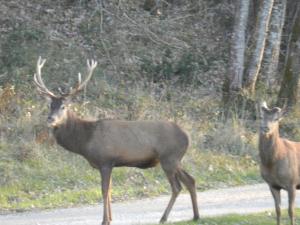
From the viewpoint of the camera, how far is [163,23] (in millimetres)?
29312

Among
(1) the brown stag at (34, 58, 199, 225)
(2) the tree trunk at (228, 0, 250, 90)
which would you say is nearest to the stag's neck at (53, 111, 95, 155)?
(1) the brown stag at (34, 58, 199, 225)

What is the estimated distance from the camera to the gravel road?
14.2 m

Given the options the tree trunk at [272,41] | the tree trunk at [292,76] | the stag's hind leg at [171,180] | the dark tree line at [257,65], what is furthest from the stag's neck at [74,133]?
the tree trunk at [272,41]

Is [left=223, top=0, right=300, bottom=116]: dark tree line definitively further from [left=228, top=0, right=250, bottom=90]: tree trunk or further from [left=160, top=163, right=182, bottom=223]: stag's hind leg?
[left=160, top=163, right=182, bottom=223]: stag's hind leg

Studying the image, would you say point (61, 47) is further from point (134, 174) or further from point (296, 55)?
point (134, 174)

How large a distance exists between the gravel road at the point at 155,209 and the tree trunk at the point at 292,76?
5.94 metres

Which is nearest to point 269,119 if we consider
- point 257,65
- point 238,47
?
point 238,47

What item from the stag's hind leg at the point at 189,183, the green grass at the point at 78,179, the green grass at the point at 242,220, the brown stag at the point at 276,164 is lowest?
the green grass at the point at 78,179

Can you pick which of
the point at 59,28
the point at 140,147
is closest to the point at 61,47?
the point at 59,28

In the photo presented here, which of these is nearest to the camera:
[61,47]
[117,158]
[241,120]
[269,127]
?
[269,127]

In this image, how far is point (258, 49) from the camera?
78.5 feet

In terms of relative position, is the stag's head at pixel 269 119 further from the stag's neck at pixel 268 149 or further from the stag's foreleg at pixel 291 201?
the stag's foreleg at pixel 291 201

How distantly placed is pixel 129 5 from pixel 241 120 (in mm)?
9136

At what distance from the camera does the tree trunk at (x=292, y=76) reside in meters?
23.5
